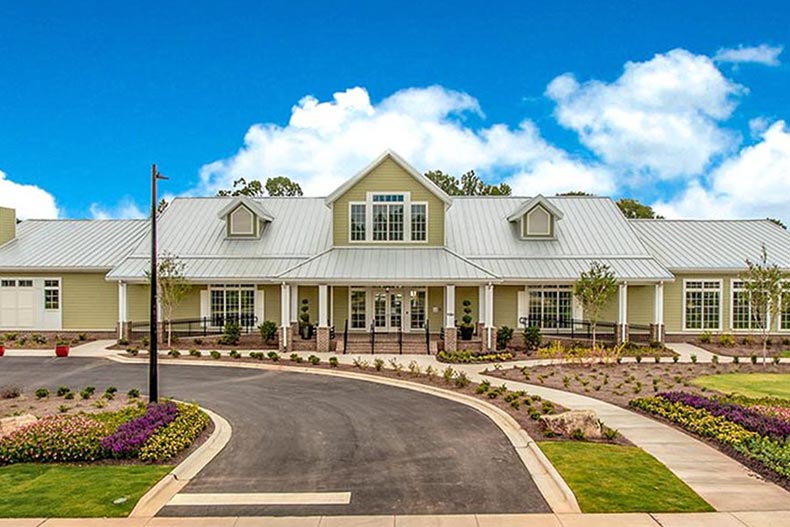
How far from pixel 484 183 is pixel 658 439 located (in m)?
50.6

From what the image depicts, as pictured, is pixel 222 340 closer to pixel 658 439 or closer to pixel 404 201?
pixel 404 201

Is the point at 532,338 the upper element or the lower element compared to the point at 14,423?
upper

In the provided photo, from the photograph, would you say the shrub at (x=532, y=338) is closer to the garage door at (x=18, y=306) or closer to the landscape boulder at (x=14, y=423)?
the landscape boulder at (x=14, y=423)

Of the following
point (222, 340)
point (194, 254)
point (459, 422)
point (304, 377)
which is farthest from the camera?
point (194, 254)

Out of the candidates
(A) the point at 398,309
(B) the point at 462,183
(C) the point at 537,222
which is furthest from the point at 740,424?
(B) the point at 462,183

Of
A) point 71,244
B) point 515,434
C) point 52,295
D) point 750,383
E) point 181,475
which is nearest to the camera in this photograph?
point 181,475

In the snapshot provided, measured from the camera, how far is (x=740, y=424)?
11617 mm

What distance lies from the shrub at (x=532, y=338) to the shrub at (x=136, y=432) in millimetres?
16907

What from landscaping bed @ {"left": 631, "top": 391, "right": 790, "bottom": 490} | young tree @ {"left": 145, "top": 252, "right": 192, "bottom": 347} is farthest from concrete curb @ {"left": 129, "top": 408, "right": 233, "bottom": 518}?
young tree @ {"left": 145, "top": 252, "right": 192, "bottom": 347}

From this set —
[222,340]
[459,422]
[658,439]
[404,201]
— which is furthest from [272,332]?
[658,439]

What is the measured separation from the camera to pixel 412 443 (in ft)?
37.1

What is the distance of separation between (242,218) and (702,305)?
2478 centimetres

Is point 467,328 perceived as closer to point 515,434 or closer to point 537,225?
point 537,225

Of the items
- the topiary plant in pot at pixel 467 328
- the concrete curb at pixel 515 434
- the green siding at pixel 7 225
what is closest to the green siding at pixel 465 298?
the topiary plant in pot at pixel 467 328
